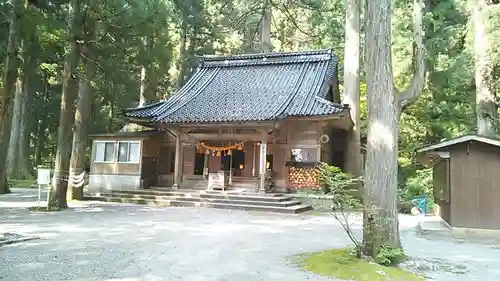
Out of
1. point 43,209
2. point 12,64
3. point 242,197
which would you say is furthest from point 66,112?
point 242,197

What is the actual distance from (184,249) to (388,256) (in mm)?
3143

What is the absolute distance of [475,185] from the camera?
9062 mm

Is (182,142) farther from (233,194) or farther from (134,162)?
(233,194)

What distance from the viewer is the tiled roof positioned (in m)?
15.4

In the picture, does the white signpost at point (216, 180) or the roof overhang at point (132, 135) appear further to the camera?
the roof overhang at point (132, 135)

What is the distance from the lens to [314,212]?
14000 mm

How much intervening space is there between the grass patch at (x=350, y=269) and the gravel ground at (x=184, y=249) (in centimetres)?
28

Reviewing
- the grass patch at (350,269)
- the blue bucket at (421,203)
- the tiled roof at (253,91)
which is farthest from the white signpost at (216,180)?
the grass patch at (350,269)

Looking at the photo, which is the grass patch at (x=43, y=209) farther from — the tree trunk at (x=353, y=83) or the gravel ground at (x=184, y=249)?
→ the tree trunk at (x=353, y=83)

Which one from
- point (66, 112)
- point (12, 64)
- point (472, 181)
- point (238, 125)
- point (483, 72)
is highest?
point (483, 72)

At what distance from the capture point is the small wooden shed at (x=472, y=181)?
891 centimetres

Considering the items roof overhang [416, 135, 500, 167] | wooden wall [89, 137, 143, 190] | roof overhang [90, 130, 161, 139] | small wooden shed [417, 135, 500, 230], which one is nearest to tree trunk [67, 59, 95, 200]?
wooden wall [89, 137, 143, 190]

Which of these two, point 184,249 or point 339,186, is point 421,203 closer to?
point 339,186

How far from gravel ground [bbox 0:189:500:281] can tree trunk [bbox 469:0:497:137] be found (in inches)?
159
